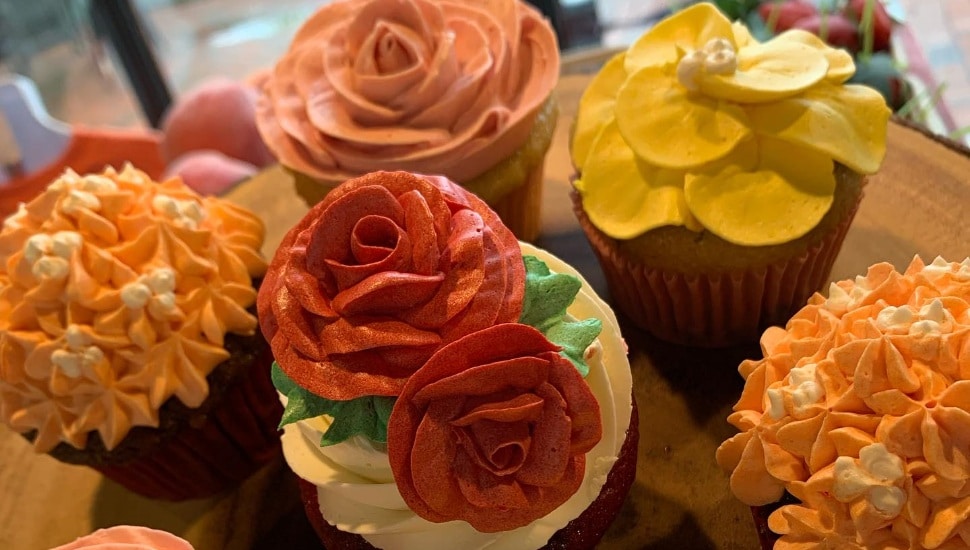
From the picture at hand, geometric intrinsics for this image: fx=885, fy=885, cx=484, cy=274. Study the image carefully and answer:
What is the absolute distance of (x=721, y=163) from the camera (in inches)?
74.6

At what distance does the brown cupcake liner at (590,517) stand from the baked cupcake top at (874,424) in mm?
221

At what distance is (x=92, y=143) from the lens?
397 centimetres

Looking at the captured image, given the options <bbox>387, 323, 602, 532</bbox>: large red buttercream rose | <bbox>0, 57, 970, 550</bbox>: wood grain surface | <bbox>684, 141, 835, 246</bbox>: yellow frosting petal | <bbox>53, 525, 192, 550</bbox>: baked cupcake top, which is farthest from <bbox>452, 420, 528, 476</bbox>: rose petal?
<bbox>684, 141, 835, 246</bbox>: yellow frosting petal

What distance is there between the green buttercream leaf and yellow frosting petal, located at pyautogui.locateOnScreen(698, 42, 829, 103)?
65 cm

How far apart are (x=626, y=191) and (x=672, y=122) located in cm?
18

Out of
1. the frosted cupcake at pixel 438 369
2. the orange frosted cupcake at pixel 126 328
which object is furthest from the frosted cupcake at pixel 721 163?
the orange frosted cupcake at pixel 126 328

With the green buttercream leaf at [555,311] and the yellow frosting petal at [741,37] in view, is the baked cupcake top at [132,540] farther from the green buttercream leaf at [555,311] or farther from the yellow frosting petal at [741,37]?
the yellow frosting petal at [741,37]

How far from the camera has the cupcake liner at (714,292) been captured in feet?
6.66

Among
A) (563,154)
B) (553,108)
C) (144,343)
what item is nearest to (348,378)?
(144,343)

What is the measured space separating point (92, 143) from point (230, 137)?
0.60 metres

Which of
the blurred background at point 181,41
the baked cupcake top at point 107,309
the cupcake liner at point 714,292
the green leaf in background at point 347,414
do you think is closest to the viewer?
the green leaf in background at point 347,414

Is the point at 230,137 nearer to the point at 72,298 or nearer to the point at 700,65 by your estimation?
the point at 72,298

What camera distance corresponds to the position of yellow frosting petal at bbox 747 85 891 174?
186cm

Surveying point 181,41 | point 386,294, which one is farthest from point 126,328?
point 181,41
